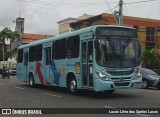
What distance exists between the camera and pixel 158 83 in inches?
1021

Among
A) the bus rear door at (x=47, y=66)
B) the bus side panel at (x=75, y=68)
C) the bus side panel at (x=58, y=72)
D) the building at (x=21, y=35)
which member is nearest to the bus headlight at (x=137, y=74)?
the bus side panel at (x=75, y=68)

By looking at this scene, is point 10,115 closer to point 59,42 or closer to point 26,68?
point 59,42

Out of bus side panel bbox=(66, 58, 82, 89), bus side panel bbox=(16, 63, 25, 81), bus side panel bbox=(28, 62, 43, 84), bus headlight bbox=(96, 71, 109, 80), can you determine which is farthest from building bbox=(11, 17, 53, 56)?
bus headlight bbox=(96, 71, 109, 80)

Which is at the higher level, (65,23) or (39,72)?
(65,23)

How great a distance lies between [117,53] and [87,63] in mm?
1484

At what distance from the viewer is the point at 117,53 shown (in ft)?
55.6

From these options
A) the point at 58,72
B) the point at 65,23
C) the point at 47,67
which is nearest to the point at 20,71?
the point at 47,67

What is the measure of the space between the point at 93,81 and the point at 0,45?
81.1m

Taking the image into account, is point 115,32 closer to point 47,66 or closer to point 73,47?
point 73,47

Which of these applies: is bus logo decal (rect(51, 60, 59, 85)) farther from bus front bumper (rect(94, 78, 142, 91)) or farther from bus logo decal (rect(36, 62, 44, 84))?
bus front bumper (rect(94, 78, 142, 91))

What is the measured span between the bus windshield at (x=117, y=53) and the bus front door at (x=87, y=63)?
56 cm

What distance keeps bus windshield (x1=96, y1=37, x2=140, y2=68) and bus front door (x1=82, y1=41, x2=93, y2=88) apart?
56cm

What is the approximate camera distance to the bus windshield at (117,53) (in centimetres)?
1680

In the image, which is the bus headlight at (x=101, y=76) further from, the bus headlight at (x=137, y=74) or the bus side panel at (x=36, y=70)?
the bus side panel at (x=36, y=70)
